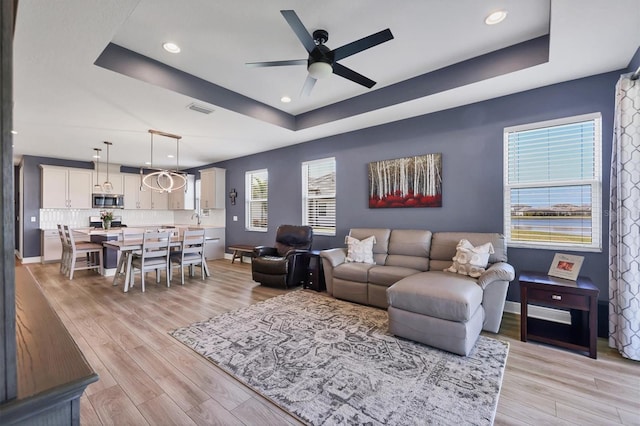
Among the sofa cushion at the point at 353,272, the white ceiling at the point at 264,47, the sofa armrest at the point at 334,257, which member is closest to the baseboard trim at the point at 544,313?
the sofa cushion at the point at 353,272

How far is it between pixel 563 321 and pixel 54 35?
5628 mm

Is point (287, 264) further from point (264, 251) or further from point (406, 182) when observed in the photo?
point (406, 182)

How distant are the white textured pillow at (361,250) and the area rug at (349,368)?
36.4 inches

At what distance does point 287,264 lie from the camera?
15.0ft

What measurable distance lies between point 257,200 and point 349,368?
16.8 ft

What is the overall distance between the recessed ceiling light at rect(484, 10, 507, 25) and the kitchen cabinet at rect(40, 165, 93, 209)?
9.17 meters

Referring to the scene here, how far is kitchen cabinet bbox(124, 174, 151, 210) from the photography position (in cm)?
827

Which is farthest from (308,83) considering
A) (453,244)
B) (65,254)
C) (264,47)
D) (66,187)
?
(66,187)

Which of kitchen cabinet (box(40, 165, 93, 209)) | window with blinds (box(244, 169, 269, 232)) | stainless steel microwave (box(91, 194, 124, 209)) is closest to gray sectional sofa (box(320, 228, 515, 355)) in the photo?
window with blinds (box(244, 169, 269, 232))

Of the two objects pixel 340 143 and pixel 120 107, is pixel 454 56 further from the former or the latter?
pixel 120 107

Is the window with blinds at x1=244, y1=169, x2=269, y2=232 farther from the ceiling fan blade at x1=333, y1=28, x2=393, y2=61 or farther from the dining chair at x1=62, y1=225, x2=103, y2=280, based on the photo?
the ceiling fan blade at x1=333, y1=28, x2=393, y2=61

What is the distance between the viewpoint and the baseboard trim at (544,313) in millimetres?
3162

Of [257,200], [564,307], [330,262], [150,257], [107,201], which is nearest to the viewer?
[564,307]

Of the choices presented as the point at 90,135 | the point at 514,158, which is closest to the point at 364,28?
the point at 514,158
